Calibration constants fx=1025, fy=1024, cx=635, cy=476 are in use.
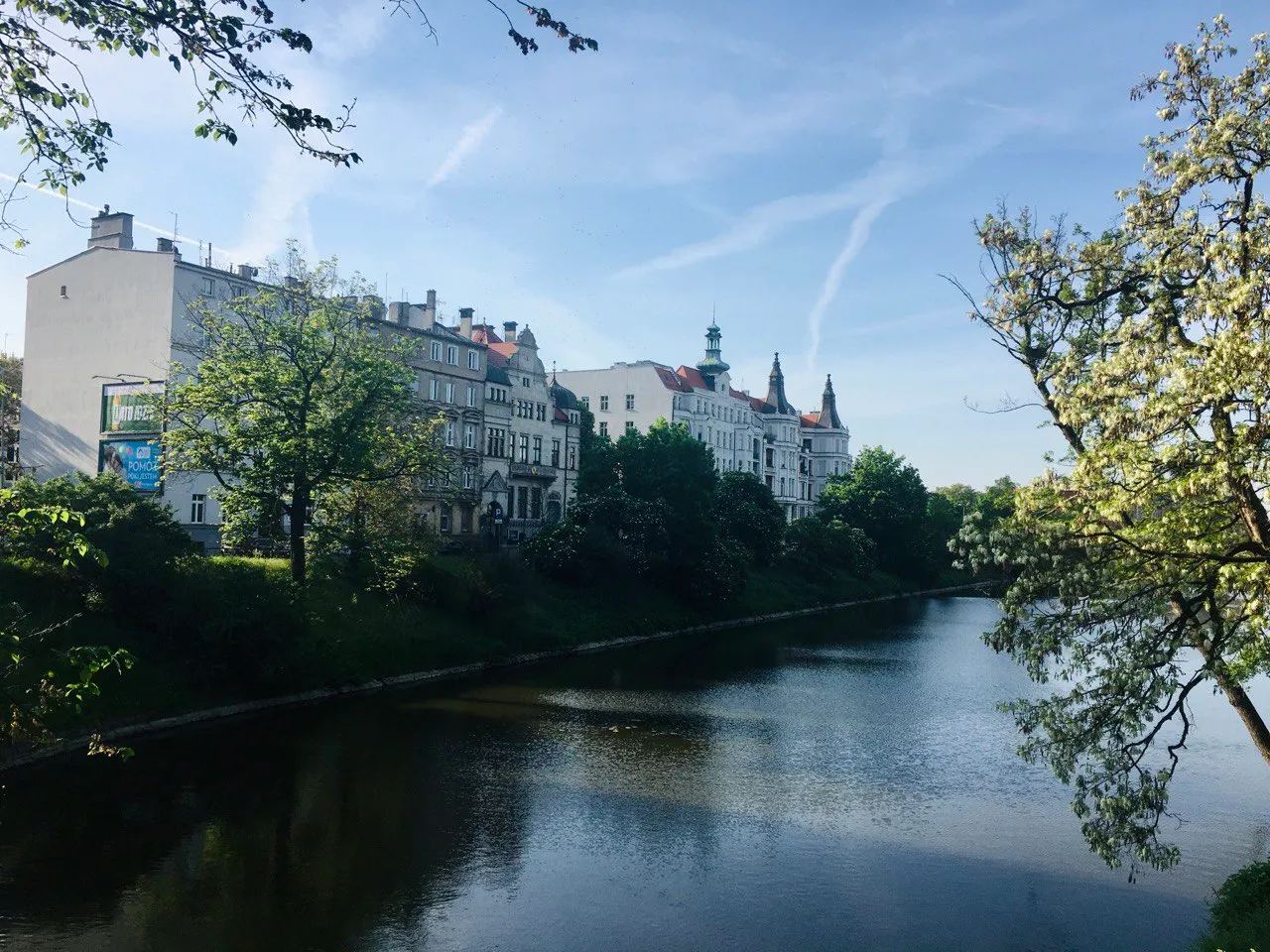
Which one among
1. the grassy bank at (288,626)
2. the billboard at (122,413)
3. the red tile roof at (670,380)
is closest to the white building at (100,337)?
the billboard at (122,413)

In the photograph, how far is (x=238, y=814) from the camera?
24.1 m

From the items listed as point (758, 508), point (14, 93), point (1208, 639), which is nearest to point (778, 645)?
point (758, 508)

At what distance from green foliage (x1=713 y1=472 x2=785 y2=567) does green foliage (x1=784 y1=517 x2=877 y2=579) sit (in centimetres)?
257

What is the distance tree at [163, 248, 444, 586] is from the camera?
40375mm

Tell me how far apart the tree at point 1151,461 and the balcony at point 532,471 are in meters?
66.4

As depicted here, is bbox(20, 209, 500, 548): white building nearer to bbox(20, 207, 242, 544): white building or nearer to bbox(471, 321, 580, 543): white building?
bbox(20, 207, 242, 544): white building

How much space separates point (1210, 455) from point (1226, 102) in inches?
230

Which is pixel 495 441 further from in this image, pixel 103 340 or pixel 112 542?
pixel 112 542

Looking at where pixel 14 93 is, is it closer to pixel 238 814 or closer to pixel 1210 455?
pixel 1210 455

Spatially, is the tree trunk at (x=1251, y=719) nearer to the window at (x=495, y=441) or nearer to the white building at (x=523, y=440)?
the white building at (x=523, y=440)

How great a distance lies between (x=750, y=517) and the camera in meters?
79.3

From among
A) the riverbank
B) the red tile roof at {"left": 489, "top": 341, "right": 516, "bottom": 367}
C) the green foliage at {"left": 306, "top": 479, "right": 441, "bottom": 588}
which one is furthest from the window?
the green foliage at {"left": 306, "top": 479, "right": 441, "bottom": 588}

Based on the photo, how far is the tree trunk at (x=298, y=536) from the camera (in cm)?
4153

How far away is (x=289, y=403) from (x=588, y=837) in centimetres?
2472
